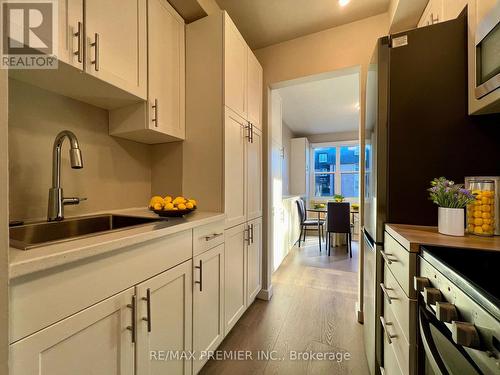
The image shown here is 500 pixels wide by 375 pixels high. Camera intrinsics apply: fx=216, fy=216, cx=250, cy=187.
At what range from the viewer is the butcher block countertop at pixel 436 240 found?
779 mm

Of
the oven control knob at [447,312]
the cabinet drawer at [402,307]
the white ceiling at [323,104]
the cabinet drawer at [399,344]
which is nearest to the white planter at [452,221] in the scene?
the cabinet drawer at [402,307]

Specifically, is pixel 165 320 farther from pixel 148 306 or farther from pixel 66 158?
pixel 66 158

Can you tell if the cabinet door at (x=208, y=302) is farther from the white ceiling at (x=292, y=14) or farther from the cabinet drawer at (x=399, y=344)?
the white ceiling at (x=292, y=14)

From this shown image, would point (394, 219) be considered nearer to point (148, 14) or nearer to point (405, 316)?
point (405, 316)

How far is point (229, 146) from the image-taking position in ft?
5.25

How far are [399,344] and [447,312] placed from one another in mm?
518

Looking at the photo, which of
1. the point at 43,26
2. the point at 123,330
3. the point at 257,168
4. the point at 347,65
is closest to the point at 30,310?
the point at 123,330

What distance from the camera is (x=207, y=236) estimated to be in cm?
134

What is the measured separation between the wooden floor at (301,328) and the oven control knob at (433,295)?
3.69 feet

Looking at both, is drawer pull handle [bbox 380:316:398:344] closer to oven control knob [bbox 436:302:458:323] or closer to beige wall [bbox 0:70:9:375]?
oven control knob [bbox 436:302:458:323]

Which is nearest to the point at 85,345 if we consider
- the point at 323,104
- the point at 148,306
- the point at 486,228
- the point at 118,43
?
the point at 148,306

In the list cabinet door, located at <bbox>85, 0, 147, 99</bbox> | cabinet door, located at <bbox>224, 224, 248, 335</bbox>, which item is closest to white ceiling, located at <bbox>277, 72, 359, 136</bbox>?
cabinet door, located at <bbox>85, 0, 147, 99</bbox>

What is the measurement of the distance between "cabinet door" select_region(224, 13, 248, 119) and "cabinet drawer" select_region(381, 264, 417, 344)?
146cm

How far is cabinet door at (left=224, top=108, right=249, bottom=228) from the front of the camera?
1.58 meters
